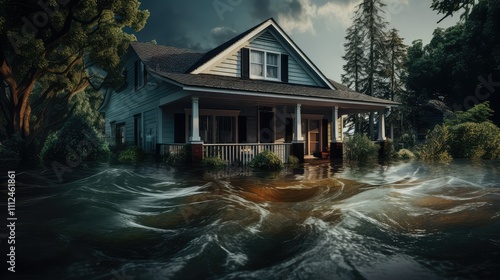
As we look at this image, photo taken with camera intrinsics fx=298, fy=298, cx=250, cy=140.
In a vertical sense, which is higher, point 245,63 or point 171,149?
point 245,63

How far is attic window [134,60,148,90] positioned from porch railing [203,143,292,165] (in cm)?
712

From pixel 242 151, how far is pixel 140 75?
935 centimetres

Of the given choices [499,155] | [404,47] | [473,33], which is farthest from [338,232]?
[404,47]

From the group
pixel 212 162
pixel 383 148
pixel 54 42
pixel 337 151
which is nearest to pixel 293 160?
pixel 337 151

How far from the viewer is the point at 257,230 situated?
17.2ft

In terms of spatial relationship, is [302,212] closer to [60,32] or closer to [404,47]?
[60,32]

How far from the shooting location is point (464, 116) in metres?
20.4

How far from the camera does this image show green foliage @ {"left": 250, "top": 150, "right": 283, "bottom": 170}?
13.1m

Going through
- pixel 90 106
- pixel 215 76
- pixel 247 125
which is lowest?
pixel 247 125

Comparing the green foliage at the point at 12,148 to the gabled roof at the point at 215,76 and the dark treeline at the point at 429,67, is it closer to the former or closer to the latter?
the gabled roof at the point at 215,76

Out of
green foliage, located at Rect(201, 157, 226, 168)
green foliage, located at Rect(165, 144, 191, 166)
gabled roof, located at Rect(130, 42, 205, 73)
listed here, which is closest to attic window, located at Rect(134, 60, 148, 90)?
gabled roof, located at Rect(130, 42, 205, 73)

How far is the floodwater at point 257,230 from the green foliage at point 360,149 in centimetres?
793

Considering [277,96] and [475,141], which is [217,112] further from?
[475,141]

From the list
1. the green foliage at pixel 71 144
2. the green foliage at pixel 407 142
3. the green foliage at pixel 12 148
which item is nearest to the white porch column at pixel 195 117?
the green foliage at pixel 71 144
